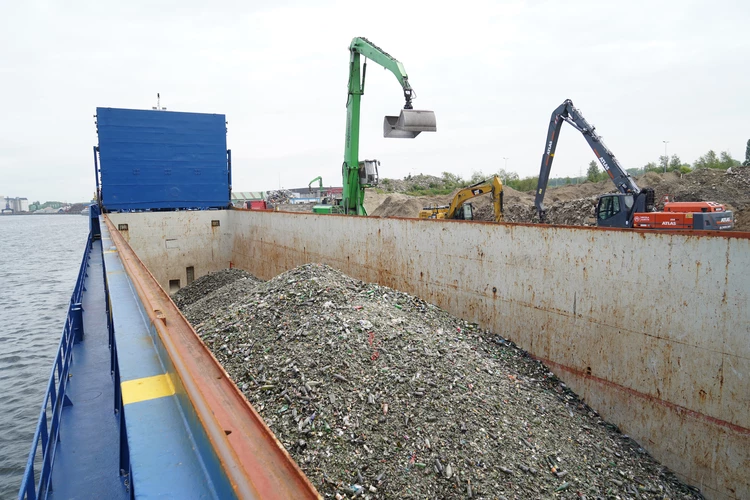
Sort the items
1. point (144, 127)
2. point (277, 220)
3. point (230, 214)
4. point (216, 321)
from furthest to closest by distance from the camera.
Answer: point (230, 214), point (144, 127), point (277, 220), point (216, 321)

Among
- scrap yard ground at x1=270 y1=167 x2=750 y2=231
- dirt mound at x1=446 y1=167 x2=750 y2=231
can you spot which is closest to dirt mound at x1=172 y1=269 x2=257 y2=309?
scrap yard ground at x1=270 y1=167 x2=750 y2=231

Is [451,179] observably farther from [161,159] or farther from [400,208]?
[161,159]

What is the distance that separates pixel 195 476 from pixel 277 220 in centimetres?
1017

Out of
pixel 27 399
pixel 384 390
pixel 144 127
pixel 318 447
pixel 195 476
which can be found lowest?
pixel 27 399

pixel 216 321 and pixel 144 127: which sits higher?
pixel 144 127

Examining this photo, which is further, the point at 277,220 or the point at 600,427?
the point at 277,220

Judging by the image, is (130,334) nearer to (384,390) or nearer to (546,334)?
(384,390)

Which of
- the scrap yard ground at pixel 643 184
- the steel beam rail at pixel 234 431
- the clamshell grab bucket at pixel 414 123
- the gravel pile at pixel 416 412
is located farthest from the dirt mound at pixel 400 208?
the steel beam rail at pixel 234 431

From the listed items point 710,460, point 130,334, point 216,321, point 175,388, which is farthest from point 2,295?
point 710,460

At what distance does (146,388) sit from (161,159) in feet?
41.5

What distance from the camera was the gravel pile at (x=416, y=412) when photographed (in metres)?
3.41

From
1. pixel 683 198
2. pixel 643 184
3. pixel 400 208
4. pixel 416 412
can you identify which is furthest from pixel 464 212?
pixel 643 184

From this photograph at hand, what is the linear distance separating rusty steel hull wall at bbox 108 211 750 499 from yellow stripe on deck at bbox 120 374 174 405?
13.5 ft

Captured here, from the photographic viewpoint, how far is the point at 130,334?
2.95 m
